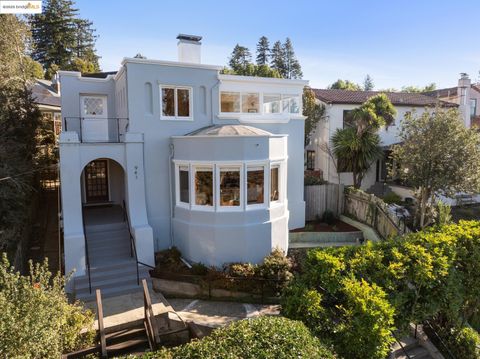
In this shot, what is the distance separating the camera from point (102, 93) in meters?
16.6

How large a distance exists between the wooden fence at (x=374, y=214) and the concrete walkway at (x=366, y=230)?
0.73 feet

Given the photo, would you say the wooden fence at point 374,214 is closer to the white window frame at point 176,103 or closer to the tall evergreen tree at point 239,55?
the white window frame at point 176,103

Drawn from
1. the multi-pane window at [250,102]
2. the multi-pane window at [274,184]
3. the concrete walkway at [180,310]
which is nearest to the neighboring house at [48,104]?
the multi-pane window at [250,102]

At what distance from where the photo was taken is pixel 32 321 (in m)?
6.48

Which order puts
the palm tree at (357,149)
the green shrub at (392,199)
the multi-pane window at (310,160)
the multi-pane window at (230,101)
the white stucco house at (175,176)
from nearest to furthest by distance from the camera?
the white stucco house at (175,176) → the multi-pane window at (230,101) → the palm tree at (357,149) → the green shrub at (392,199) → the multi-pane window at (310,160)

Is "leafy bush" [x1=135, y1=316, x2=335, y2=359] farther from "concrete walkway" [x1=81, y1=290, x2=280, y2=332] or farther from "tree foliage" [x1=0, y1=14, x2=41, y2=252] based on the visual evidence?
"tree foliage" [x1=0, y1=14, x2=41, y2=252]

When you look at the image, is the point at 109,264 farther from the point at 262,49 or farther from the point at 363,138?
the point at 262,49

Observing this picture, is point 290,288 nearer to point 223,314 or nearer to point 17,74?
point 223,314

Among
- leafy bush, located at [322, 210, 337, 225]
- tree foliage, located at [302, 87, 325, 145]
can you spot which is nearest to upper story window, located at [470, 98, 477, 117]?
tree foliage, located at [302, 87, 325, 145]

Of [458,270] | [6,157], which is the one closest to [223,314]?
[458,270]

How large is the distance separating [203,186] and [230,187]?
1.09 meters

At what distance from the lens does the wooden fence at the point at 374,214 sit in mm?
16328

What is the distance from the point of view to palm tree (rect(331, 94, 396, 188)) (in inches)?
843

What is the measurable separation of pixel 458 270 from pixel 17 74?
19.3 meters
